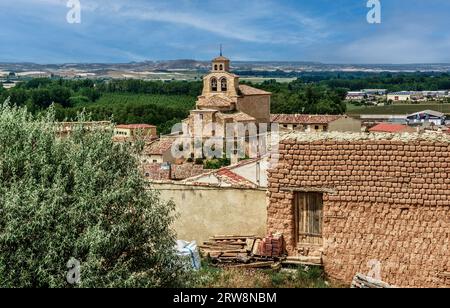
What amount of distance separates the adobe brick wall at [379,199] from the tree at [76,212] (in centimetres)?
276

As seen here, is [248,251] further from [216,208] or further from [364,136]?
[364,136]

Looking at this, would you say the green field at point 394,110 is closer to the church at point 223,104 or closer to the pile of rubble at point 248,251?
the church at point 223,104

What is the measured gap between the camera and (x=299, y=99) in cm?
9869

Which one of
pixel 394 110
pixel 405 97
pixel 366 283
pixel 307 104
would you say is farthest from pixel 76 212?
pixel 405 97

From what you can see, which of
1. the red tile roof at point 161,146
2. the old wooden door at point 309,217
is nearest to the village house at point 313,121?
the red tile roof at point 161,146

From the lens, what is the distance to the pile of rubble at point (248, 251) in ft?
36.8

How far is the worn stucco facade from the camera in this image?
41.2ft

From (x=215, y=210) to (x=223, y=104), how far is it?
48.0 m

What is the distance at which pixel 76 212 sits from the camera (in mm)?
8461

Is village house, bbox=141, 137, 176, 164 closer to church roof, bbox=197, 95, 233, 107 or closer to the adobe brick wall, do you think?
church roof, bbox=197, 95, 233, 107

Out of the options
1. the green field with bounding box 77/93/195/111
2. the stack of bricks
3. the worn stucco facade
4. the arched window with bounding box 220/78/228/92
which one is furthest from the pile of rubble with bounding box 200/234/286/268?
the green field with bounding box 77/93/195/111
